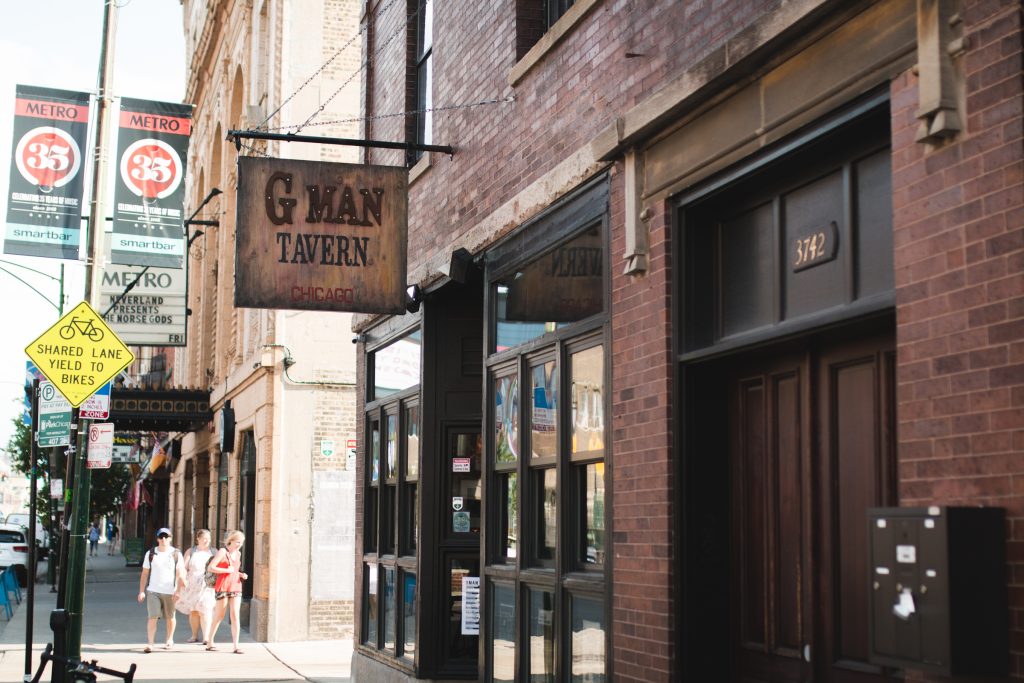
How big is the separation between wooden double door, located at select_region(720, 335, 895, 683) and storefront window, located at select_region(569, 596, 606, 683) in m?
1.30

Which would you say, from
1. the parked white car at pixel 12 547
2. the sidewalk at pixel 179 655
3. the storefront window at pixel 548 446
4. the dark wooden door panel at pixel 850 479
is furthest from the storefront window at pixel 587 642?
the parked white car at pixel 12 547

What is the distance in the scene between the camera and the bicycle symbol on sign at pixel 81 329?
1321 centimetres

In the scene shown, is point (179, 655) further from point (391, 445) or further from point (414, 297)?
point (414, 297)

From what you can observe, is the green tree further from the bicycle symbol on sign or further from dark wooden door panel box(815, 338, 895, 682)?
dark wooden door panel box(815, 338, 895, 682)

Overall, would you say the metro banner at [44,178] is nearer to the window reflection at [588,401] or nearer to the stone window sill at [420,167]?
the stone window sill at [420,167]

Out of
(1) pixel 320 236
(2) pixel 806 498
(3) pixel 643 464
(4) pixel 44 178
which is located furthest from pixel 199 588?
(2) pixel 806 498

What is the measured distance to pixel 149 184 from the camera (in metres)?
16.7

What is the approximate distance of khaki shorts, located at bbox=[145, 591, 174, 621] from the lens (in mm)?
18328

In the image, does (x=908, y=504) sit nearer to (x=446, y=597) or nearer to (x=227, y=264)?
(x=446, y=597)

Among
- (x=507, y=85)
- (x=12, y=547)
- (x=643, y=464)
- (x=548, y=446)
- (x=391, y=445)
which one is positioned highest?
(x=507, y=85)

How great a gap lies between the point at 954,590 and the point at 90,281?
41.2ft

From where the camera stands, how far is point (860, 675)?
554 centimetres

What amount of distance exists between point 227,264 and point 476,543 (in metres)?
17.1

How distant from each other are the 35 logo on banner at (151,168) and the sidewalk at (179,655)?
5949mm
